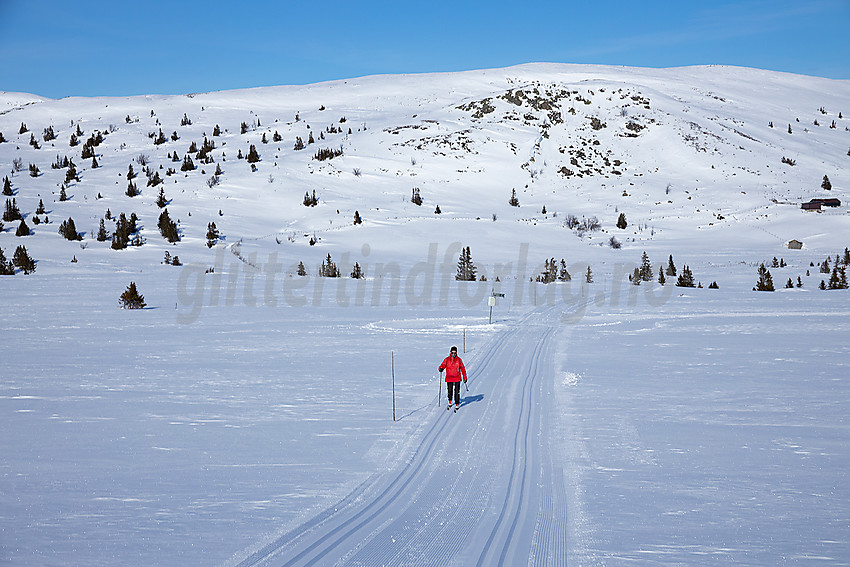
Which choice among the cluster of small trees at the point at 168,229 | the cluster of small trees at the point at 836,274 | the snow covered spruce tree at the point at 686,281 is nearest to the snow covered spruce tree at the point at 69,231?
the cluster of small trees at the point at 168,229

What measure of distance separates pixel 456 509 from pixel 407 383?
664cm

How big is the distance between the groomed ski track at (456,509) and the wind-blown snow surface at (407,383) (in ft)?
0.12

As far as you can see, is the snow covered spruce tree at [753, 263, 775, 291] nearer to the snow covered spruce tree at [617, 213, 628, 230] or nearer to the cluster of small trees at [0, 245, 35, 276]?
the snow covered spruce tree at [617, 213, 628, 230]

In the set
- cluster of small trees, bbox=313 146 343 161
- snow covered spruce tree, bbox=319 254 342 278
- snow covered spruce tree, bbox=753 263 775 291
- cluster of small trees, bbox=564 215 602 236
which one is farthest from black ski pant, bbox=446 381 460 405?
cluster of small trees, bbox=313 146 343 161

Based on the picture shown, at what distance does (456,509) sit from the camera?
6086 mm

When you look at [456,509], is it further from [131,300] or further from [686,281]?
[686,281]

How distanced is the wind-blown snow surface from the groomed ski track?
0.04m

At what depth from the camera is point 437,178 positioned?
5831cm

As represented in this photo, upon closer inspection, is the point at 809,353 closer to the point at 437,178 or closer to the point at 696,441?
the point at 696,441

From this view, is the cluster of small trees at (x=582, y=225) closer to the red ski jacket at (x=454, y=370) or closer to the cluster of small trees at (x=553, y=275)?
the cluster of small trees at (x=553, y=275)

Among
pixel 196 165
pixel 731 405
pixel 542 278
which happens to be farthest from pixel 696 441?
pixel 196 165

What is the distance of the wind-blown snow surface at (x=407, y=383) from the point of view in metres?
5.68

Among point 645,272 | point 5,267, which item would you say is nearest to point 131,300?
point 5,267

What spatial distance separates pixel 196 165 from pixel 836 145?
73264 mm
